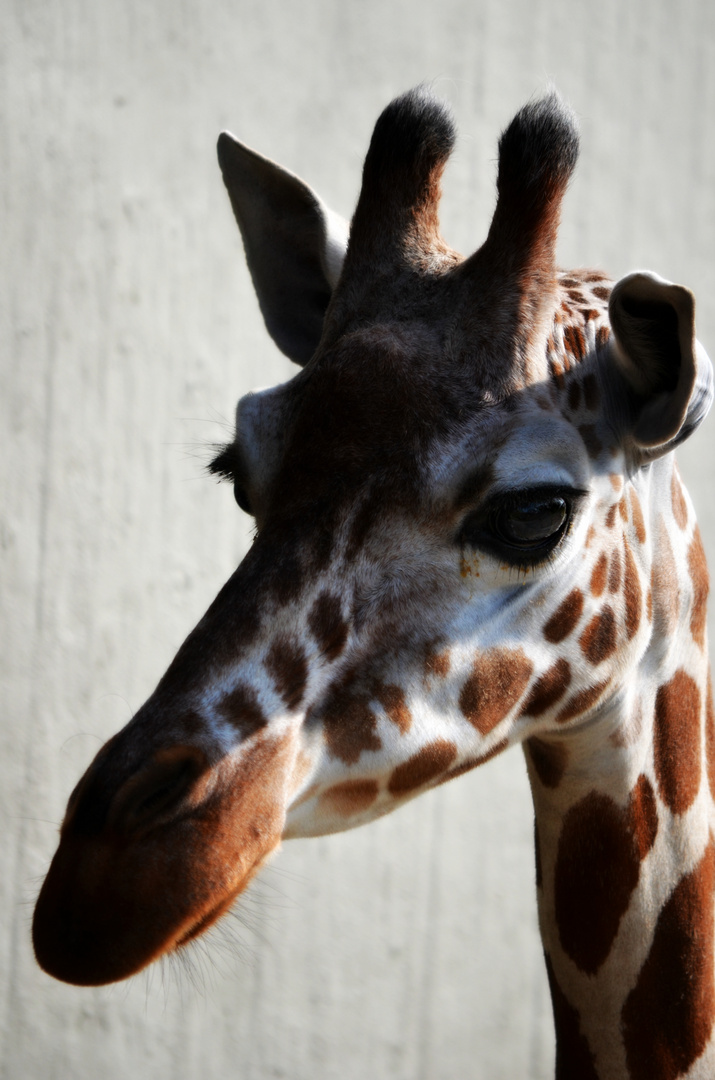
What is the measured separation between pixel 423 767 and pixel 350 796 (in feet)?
0.34

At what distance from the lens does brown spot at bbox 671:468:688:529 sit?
5.22 feet

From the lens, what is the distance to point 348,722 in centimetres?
124

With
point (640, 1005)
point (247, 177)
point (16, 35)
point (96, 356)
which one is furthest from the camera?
point (96, 356)

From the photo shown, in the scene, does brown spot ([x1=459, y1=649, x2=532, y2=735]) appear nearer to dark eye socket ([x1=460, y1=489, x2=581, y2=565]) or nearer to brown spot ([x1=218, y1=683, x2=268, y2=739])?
dark eye socket ([x1=460, y1=489, x2=581, y2=565])

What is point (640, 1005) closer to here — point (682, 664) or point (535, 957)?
point (682, 664)

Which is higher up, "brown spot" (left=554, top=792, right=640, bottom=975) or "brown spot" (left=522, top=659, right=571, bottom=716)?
"brown spot" (left=522, top=659, right=571, bottom=716)

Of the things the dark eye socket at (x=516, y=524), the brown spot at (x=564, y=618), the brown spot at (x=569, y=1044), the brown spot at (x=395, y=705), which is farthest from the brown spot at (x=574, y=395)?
the brown spot at (x=569, y=1044)

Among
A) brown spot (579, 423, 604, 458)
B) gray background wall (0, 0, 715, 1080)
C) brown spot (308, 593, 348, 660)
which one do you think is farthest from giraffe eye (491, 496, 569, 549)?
→ gray background wall (0, 0, 715, 1080)

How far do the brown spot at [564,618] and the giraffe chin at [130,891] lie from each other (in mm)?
517

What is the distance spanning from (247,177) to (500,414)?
2.80 feet

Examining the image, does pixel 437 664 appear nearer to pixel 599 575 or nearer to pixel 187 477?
pixel 599 575

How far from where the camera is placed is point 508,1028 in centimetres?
380

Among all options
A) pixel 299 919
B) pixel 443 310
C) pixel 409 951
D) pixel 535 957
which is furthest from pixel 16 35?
pixel 535 957

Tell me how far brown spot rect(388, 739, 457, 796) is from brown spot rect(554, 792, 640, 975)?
32 cm
